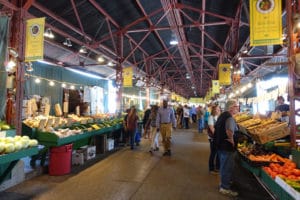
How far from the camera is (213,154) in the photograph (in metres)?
6.03

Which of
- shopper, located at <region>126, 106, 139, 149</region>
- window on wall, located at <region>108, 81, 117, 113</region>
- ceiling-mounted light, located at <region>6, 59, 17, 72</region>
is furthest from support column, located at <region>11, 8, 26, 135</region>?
window on wall, located at <region>108, 81, 117, 113</region>

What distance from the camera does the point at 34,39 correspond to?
18.3 ft

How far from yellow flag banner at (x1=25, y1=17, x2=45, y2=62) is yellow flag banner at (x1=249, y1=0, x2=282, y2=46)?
15.5 ft

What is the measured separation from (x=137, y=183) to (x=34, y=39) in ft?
13.2

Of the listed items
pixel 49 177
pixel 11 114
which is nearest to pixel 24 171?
pixel 49 177

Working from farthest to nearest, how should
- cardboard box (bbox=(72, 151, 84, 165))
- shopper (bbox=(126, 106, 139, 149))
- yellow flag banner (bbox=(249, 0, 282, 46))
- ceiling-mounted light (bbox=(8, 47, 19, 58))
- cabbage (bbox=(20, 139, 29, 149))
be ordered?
shopper (bbox=(126, 106, 139, 149)), cardboard box (bbox=(72, 151, 84, 165)), ceiling-mounted light (bbox=(8, 47, 19, 58)), yellow flag banner (bbox=(249, 0, 282, 46)), cabbage (bbox=(20, 139, 29, 149))

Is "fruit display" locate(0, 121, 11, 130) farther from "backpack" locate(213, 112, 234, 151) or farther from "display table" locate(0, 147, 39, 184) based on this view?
"backpack" locate(213, 112, 234, 151)

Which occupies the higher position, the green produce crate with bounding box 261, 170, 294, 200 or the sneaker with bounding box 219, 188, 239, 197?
the green produce crate with bounding box 261, 170, 294, 200

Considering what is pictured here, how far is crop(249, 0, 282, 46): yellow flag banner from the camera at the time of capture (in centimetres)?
502

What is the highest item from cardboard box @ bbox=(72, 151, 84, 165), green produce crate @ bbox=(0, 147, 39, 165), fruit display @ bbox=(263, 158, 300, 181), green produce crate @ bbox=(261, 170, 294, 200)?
green produce crate @ bbox=(0, 147, 39, 165)

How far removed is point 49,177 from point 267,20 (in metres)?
5.97

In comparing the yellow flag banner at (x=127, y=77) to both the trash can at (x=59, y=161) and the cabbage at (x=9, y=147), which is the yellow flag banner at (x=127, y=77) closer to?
the trash can at (x=59, y=161)

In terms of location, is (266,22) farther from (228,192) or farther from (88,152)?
(88,152)

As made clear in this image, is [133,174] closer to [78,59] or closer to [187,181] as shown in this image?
[187,181]
